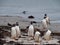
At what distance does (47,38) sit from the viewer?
59.0 ft

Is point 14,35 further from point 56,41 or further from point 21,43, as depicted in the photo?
point 56,41

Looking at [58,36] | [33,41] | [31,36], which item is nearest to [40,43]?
[33,41]

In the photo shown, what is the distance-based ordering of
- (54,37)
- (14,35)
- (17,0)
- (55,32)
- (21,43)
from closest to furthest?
(21,43) → (14,35) → (54,37) → (55,32) → (17,0)

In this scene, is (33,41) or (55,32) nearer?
(33,41)

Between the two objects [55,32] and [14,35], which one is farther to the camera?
[55,32]

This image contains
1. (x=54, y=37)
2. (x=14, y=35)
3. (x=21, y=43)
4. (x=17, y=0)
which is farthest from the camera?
(x=17, y=0)

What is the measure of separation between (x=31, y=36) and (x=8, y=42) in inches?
83.5

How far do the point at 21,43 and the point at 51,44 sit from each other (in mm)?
1780

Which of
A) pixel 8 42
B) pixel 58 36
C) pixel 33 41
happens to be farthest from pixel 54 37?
pixel 8 42

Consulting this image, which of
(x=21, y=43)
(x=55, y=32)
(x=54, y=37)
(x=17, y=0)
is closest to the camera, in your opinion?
(x=21, y=43)

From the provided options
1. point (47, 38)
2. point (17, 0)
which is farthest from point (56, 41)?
point (17, 0)

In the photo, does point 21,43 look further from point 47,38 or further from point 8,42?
point 47,38

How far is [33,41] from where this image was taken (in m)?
17.3

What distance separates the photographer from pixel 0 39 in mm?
17781
